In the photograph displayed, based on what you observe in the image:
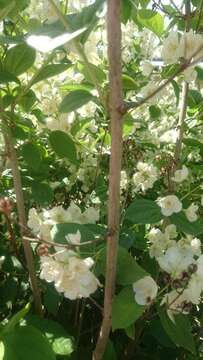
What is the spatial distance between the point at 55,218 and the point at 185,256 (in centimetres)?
29

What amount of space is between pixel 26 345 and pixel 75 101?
1.79ft

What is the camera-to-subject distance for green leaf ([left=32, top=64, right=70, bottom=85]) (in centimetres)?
105

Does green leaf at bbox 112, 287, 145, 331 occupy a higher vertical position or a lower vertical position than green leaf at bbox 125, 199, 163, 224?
lower

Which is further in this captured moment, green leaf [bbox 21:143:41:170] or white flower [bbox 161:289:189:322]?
green leaf [bbox 21:143:41:170]

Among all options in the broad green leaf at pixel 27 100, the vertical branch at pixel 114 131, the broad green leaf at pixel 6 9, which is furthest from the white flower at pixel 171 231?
the broad green leaf at pixel 6 9

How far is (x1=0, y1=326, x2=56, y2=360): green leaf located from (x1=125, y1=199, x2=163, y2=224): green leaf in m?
0.33

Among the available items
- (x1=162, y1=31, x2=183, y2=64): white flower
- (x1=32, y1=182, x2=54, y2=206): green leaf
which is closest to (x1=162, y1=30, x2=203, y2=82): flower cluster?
(x1=162, y1=31, x2=183, y2=64): white flower

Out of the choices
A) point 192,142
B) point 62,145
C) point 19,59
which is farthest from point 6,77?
point 192,142

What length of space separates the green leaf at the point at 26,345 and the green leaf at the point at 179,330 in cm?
25

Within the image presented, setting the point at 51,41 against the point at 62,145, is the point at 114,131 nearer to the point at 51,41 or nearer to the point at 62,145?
the point at 51,41

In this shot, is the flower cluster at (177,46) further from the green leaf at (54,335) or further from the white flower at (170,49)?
the green leaf at (54,335)

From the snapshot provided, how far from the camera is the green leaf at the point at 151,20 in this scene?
1227 mm

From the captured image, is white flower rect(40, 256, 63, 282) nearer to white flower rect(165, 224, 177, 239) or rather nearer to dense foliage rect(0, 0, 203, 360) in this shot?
dense foliage rect(0, 0, 203, 360)

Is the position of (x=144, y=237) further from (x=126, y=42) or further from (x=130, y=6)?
(x=126, y=42)
